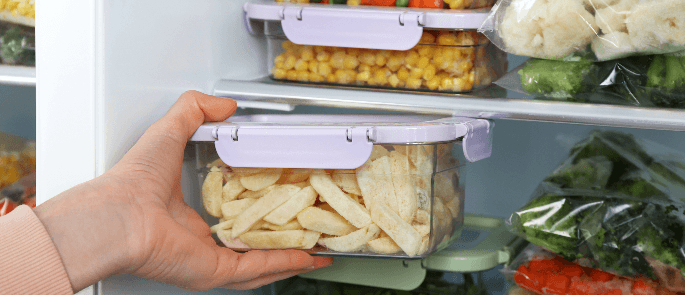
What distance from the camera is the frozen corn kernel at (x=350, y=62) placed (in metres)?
1.01

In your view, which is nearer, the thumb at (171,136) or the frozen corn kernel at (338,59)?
the thumb at (171,136)

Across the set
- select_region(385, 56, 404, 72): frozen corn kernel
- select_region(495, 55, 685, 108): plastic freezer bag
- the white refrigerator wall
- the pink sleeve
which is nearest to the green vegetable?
select_region(495, 55, 685, 108): plastic freezer bag

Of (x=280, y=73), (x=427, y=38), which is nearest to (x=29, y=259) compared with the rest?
(x=280, y=73)

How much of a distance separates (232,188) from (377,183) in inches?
8.5

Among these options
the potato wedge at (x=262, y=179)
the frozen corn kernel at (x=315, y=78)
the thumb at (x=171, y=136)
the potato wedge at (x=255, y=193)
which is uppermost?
the frozen corn kernel at (x=315, y=78)

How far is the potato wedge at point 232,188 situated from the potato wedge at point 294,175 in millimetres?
61

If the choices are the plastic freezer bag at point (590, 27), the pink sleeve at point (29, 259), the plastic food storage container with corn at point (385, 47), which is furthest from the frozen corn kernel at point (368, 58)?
the pink sleeve at point (29, 259)

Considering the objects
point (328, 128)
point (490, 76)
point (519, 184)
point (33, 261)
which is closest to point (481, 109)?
point (490, 76)

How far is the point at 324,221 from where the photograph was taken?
821 millimetres

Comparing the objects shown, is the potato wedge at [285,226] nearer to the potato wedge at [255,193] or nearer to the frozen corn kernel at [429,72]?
the potato wedge at [255,193]

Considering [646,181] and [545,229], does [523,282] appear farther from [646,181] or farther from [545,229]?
[646,181]

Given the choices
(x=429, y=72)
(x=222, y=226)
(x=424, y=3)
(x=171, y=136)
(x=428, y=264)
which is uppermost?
(x=424, y=3)

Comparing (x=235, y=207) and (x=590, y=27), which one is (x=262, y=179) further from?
(x=590, y=27)

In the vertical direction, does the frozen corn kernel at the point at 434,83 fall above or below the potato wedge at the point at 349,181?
above
